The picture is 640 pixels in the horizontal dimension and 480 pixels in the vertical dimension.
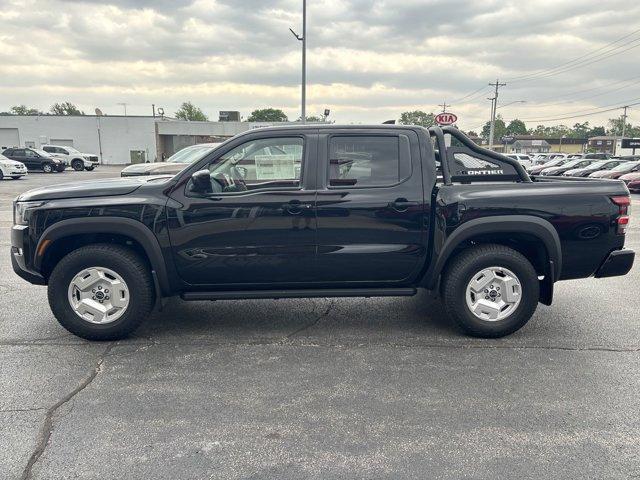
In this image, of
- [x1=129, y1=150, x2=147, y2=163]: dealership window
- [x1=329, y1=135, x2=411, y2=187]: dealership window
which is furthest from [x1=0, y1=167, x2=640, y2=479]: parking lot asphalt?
[x1=129, y1=150, x2=147, y2=163]: dealership window

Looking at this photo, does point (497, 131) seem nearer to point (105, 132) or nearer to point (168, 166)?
point (105, 132)

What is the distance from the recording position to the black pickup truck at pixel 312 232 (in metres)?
4.12

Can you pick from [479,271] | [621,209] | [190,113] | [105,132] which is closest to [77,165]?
[105,132]

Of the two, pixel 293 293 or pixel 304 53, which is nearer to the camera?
pixel 293 293

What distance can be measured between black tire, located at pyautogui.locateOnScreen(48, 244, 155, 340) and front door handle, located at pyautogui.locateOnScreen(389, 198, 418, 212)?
218 cm

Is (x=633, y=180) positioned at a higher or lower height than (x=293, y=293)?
higher

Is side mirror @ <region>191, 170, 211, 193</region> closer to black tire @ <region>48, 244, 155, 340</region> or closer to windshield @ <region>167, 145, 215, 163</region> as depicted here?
black tire @ <region>48, 244, 155, 340</region>

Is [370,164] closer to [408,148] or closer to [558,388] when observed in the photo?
[408,148]

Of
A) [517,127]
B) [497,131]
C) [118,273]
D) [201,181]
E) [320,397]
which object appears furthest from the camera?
[517,127]

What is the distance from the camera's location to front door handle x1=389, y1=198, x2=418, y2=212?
13.8ft

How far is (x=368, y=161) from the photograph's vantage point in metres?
4.31

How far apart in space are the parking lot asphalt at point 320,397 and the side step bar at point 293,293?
39 cm

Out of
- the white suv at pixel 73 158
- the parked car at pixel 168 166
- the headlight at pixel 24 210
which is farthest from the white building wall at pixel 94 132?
the headlight at pixel 24 210

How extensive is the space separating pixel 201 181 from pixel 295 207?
793 millimetres
